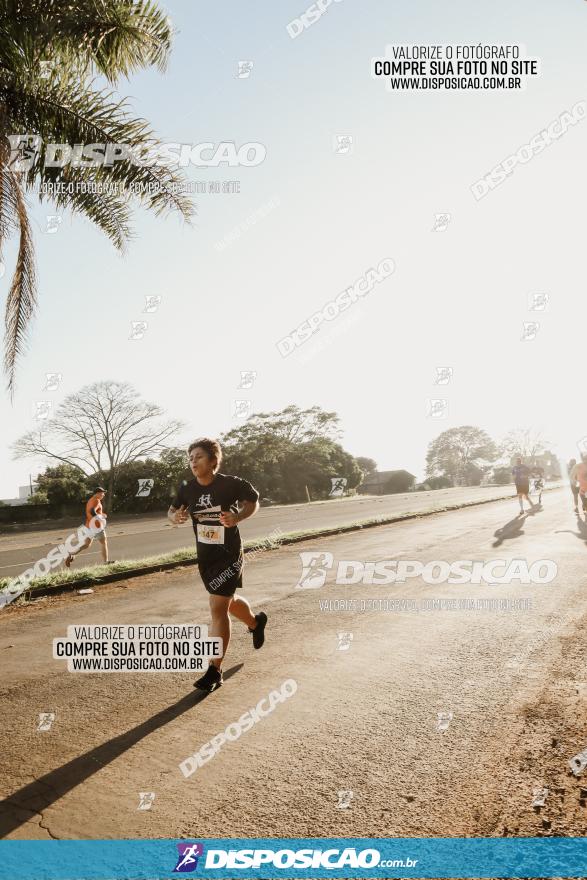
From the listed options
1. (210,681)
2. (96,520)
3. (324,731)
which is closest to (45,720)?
(210,681)

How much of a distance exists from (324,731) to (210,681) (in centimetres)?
116

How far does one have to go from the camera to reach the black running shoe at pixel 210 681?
13.8 feet

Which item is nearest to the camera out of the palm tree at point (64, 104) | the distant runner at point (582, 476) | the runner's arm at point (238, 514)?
the runner's arm at point (238, 514)

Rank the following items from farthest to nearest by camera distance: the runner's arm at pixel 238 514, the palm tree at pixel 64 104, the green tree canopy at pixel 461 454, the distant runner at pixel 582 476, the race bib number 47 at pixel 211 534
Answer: the green tree canopy at pixel 461 454
the distant runner at pixel 582 476
the palm tree at pixel 64 104
the race bib number 47 at pixel 211 534
the runner's arm at pixel 238 514

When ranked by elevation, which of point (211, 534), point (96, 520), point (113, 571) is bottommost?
point (113, 571)

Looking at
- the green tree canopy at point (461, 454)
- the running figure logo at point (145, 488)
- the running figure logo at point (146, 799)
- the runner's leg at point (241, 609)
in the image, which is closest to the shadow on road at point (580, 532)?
the runner's leg at point (241, 609)

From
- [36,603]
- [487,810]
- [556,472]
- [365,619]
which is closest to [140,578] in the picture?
[36,603]

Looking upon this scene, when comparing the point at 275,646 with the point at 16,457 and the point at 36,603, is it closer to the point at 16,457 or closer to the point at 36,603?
the point at 36,603

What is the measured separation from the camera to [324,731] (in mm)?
3434

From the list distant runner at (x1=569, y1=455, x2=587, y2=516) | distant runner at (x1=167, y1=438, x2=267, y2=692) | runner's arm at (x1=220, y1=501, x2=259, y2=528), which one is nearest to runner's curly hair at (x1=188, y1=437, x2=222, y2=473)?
distant runner at (x1=167, y1=438, x2=267, y2=692)

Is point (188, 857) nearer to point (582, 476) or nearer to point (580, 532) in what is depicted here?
point (580, 532)

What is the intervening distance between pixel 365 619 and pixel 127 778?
146 inches

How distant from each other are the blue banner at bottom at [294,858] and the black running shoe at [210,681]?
1.75 meters

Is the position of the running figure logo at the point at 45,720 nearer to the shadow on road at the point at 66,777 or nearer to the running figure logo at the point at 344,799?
the shadow on road at the point at 66,777
